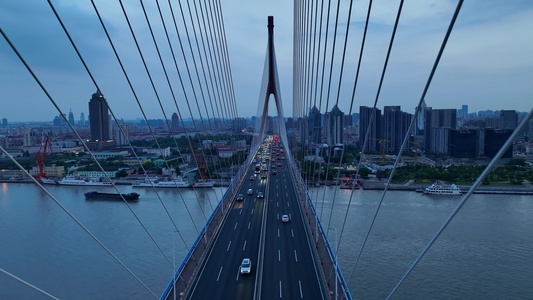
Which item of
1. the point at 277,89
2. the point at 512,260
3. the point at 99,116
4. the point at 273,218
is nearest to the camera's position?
the point at 512,260

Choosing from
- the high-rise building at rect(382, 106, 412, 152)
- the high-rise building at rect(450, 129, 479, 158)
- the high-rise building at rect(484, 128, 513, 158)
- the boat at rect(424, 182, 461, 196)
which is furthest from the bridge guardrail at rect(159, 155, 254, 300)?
the high-rise building at rect(382, 106, 412, 152)

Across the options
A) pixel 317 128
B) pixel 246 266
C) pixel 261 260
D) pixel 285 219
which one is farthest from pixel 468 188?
pixel 246 266

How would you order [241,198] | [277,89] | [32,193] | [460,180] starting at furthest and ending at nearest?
1. [277,89]
2. [460,180]
3. [32,193]
4. [241,198]

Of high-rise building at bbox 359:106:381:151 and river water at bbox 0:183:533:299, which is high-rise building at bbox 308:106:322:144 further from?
high-rise building at bbox 359:106:381:151

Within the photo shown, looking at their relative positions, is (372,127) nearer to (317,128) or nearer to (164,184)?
(317,128)

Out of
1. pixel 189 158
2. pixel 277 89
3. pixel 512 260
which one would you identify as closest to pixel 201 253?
pixel 512 260

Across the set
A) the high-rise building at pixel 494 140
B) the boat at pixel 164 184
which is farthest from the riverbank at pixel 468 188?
the boat at pixel 164 184

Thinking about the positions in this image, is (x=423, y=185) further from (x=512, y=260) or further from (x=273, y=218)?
(x=273, y=218)
